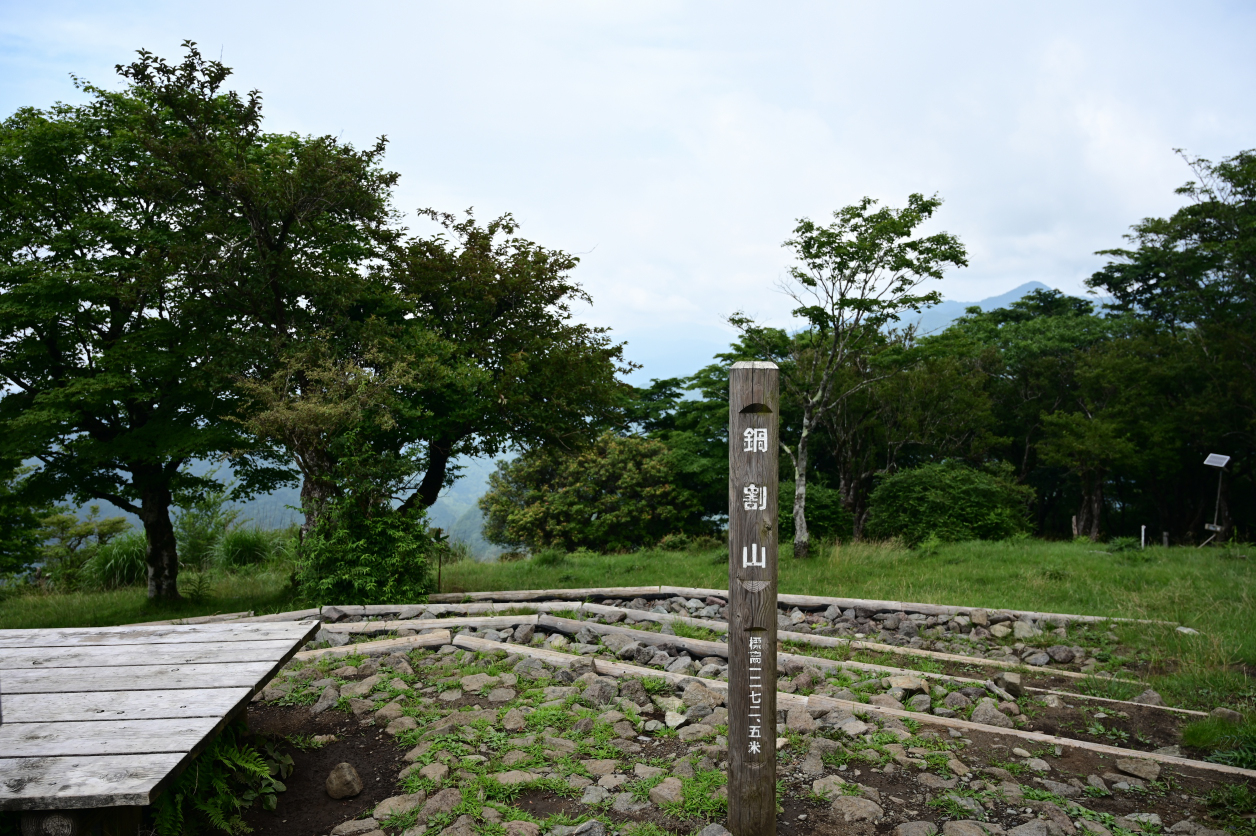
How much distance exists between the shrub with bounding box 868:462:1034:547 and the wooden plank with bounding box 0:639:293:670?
15.4m

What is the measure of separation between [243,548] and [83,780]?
14651mm

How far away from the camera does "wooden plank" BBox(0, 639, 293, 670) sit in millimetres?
4008

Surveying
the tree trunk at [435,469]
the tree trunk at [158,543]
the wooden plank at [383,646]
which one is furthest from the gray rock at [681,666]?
the tree trunk at [158,543]

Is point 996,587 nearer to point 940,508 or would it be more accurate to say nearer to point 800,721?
point 800,721

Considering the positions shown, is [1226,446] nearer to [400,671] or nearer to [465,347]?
[465,347]

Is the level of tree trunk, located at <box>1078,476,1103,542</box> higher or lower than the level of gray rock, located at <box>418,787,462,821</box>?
higher

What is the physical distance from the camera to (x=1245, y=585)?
10.0 m

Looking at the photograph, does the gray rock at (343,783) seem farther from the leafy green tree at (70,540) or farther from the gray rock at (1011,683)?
the leafy green tree at (70,540)

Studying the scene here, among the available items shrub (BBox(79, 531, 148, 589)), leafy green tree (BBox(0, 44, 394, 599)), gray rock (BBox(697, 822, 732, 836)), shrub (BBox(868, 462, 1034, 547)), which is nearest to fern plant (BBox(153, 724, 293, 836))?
gray rock (BBox(697, 822, 732, 836))

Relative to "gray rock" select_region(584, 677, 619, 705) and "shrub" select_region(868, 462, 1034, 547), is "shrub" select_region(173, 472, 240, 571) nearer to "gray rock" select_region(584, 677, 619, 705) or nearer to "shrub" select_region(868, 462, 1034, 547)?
"gray rock" select_region(584, 677, 619, 705)

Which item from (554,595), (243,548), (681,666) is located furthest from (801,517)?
(243,548)

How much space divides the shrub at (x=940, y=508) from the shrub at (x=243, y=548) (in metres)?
13.9

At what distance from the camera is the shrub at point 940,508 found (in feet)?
57.9

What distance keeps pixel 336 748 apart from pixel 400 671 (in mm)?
1442
